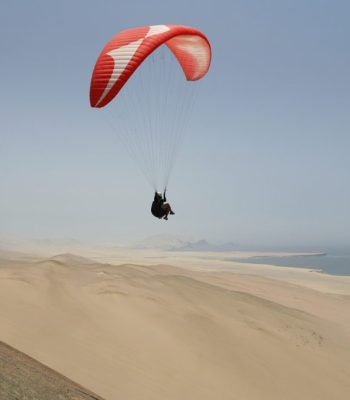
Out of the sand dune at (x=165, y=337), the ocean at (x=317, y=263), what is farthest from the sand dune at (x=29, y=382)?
the ocean at (x=317, y=263)

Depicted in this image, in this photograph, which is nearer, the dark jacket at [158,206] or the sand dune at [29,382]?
the sand dune at [29,382]

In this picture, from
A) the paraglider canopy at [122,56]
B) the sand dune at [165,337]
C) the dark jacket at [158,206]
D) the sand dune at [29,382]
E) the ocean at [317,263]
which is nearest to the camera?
the sand dune at [29,382]

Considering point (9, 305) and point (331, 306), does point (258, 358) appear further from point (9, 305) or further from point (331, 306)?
point (331, 306)

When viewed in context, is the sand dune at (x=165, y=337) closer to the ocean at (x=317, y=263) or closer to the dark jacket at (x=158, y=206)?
the dark jacket at (x=158, y=206)

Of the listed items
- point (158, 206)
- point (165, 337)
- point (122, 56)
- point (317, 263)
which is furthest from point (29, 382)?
point (317, 263)

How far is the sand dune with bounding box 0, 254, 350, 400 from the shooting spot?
942 cm

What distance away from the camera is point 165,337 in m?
11.6

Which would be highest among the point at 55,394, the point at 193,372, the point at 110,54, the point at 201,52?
the point at 201,52

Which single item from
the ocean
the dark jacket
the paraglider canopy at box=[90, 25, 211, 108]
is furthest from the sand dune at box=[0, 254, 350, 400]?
the ocean

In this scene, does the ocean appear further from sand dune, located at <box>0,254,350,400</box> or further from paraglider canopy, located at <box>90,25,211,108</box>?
paraglider canopy, located at <box>90,25,211,108</box>

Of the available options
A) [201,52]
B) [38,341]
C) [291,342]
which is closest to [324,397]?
[291,342]

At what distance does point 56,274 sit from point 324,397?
33.1 feet

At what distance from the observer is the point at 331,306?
2319 centimetres

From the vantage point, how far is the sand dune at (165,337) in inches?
371
